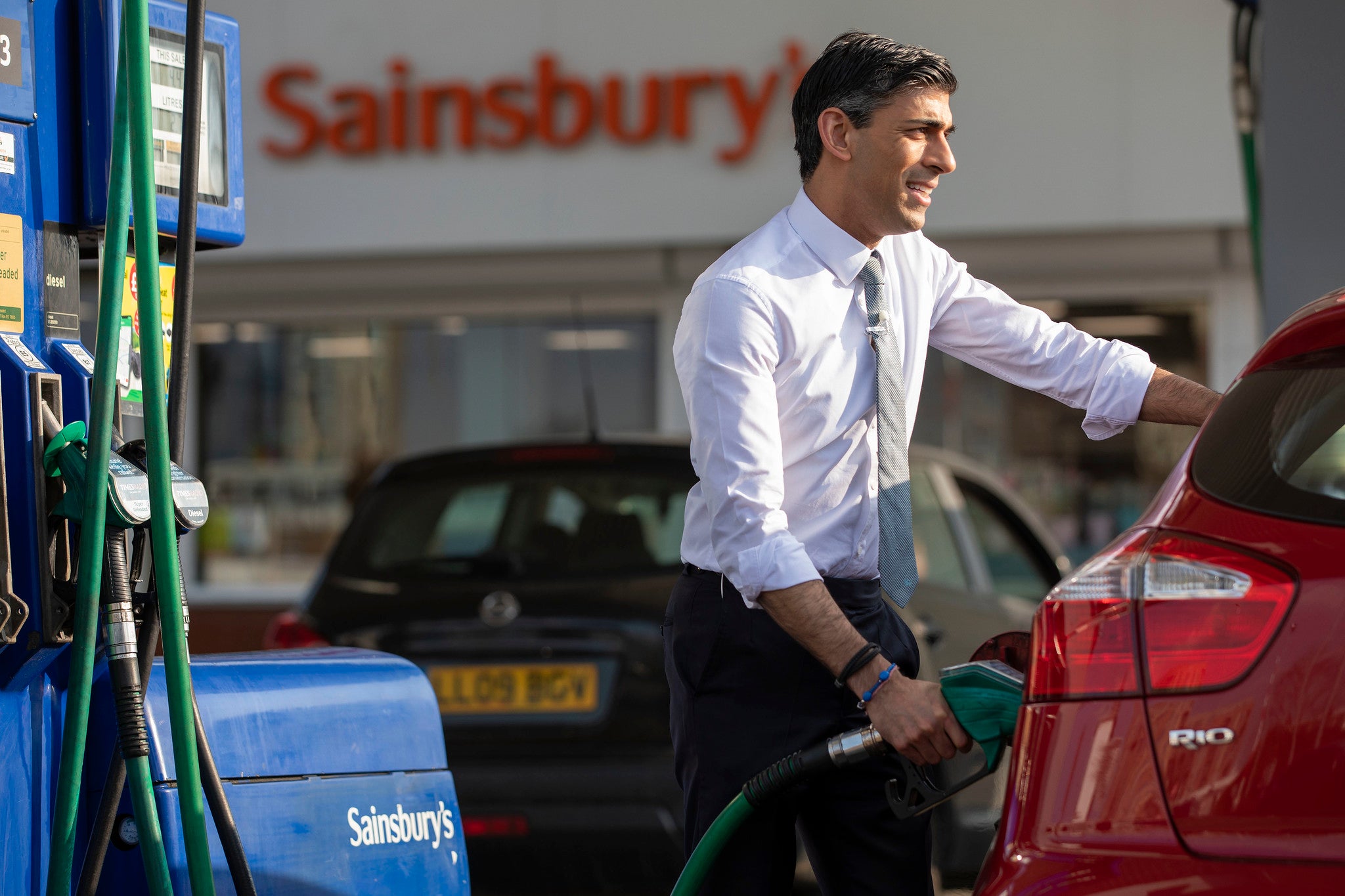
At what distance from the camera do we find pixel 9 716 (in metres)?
2.29

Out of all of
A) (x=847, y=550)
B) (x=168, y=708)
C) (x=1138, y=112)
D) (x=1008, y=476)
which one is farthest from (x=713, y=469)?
(x=1008, y=476)

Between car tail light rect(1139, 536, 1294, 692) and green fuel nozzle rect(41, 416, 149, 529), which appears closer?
car tail light rect(1139, 536, 1294, 692)

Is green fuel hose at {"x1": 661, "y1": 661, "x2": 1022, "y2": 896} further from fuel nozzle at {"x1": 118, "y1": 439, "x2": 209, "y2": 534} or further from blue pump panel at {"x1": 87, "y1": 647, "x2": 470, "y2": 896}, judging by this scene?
fuel nozzle at {"x1": 118, "y1": 439, "x2": 209, "y2": 534}

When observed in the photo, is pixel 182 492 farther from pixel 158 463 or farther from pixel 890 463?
pixel 890 463

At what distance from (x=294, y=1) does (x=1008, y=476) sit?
17.6 ft

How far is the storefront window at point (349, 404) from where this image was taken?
1062cm

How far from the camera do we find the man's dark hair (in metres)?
2.61

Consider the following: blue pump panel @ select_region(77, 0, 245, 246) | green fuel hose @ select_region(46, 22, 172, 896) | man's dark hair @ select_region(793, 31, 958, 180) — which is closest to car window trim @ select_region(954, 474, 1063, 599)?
man's dark hair @ select_region(793, 31, 958, 180)

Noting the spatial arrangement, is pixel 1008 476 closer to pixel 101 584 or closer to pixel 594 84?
pixel 594 84

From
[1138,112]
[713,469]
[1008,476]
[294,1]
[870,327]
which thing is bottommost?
[1008,476]

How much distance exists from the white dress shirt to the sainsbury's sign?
653cm

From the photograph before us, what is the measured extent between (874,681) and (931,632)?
2572mm

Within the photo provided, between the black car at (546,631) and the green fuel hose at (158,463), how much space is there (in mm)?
2196

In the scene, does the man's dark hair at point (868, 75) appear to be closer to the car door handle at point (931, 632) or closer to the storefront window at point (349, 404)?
the car door handle at point (931, 632)
